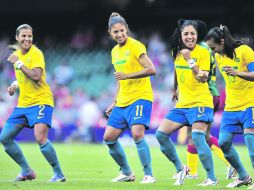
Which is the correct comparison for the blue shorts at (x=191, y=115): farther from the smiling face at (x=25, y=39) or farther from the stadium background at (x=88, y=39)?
the stadium background at (x=88, y=39)

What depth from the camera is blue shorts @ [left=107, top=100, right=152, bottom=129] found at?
11656 mm

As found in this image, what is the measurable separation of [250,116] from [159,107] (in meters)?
14.0

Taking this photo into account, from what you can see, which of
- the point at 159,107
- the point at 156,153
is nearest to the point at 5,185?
the point at 156,153

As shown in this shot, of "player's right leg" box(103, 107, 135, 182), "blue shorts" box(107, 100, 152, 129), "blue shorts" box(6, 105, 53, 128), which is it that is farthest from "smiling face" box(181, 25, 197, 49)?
"blue shorts" box(6, 105, 53, 128)

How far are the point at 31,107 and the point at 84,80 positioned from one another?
647 inches

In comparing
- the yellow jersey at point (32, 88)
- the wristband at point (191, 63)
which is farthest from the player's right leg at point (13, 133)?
the wristband at point (191, 63)

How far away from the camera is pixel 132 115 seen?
11.7m

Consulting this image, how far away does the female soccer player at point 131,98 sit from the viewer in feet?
38.1

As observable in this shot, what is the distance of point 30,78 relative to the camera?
11594mm

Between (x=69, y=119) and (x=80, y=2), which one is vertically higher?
(x=80, y=2)

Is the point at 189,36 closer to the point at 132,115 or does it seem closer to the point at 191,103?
the point at 191,103

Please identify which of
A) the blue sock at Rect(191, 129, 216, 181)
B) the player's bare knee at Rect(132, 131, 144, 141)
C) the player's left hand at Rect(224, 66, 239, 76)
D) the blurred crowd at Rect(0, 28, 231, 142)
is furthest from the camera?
the blurred crowd at Rect(0, 28, 231, 142)

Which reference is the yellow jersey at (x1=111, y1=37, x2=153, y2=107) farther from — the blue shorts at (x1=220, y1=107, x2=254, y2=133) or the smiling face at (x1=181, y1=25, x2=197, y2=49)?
the blue shorts at (x1=220, y1=107, x2=254, y2=133)

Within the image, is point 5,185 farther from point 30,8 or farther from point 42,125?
point 30,8
